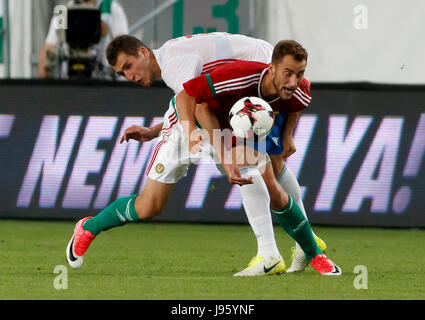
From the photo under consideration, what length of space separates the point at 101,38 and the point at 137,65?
131 inches

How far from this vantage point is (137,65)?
6.97 meters

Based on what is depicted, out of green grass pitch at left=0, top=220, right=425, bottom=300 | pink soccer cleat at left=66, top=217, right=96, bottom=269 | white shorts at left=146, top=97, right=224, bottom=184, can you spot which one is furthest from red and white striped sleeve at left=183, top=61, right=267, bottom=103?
pink soccer cleat at left=66, top=217, right=96, bottom=269

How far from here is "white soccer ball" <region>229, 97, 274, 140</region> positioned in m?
6.33

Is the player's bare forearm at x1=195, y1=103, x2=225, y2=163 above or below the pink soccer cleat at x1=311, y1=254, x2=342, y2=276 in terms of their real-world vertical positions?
above

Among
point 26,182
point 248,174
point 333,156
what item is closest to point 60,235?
point 26,182

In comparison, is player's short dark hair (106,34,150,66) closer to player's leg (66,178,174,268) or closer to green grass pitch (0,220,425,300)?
player's leg (66,178,174,268)

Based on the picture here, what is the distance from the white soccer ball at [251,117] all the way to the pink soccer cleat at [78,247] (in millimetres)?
1228

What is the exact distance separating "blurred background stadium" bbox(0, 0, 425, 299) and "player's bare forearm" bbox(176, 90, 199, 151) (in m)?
3.19

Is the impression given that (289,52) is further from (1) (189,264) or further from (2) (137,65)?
(1) (189,264)

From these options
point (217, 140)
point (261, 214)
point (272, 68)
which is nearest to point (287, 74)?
point (272, 68)

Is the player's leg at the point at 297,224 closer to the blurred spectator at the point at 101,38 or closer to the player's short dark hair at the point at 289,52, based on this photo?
the player's short dark hair at the point at 289,52

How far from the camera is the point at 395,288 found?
6254 mm

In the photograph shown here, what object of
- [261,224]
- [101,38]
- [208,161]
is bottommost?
[208,161]
